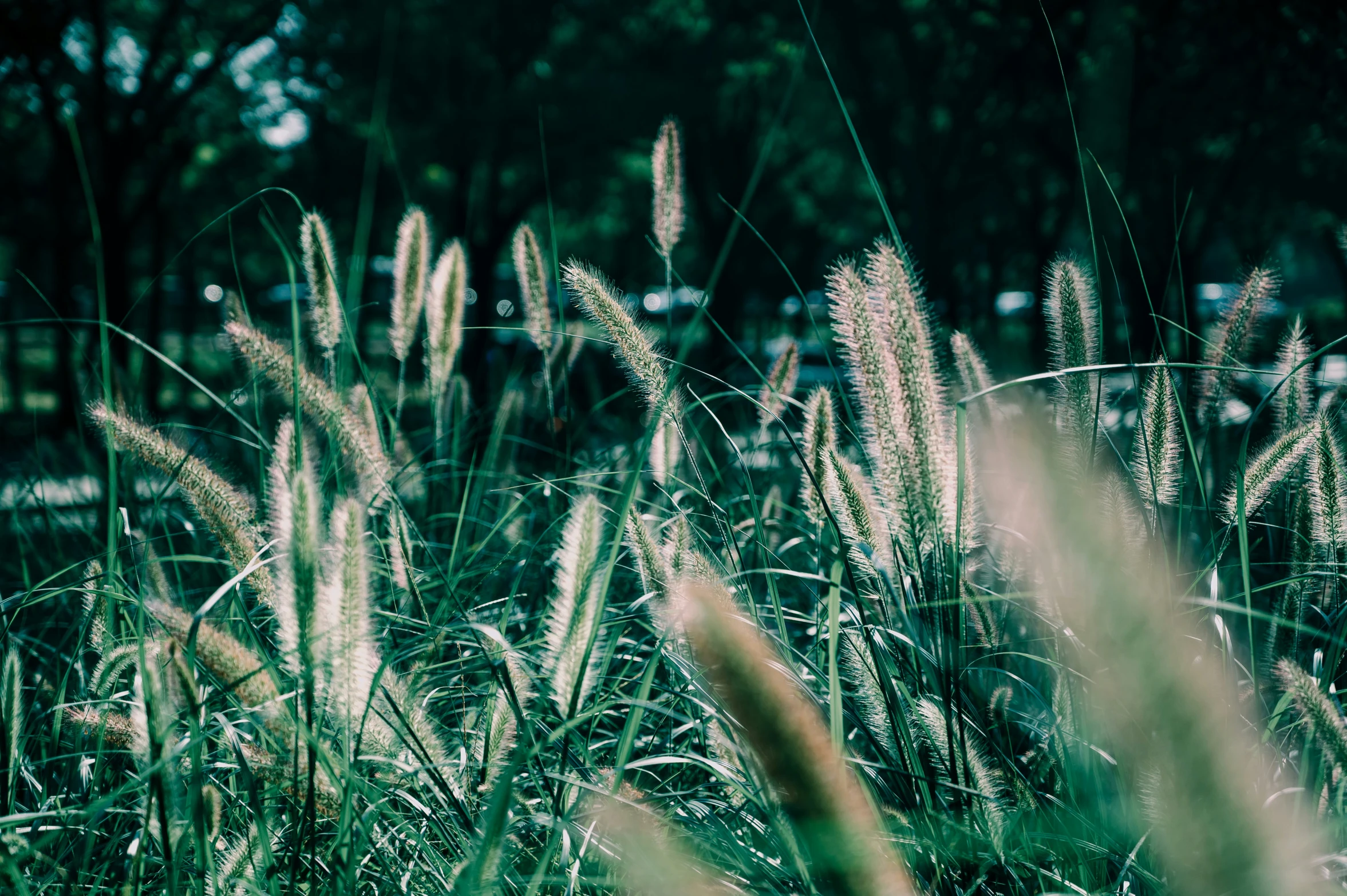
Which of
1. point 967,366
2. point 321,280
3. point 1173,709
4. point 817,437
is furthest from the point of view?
point 321,280

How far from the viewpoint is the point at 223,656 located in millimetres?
1130

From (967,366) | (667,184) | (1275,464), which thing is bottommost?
(1275,464)

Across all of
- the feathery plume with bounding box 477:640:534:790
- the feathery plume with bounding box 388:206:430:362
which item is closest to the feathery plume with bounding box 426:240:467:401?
the feathery plume with bounding box 388:206:430:362

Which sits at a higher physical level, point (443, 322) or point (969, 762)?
point (443, 322)

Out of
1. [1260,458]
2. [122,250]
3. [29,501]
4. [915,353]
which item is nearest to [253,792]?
[915,353]

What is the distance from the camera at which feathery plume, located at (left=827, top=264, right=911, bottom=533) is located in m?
1.20

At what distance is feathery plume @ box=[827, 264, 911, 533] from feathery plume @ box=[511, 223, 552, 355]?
115 centimetres

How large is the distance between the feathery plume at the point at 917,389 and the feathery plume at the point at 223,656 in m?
0.82

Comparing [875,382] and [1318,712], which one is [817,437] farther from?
[1318,712]

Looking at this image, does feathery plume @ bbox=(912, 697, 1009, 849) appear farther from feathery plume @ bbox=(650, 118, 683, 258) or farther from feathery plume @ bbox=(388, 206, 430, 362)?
feathery plume @ bbox=(388, 206, 430, 362)

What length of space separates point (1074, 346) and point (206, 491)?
140 centimetres

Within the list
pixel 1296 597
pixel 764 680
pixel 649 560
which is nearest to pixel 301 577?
pixel 649 560

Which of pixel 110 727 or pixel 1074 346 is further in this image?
pixel 1074 346

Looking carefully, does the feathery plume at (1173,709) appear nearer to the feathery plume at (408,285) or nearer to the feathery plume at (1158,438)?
the feathery plume at (1158,438)
